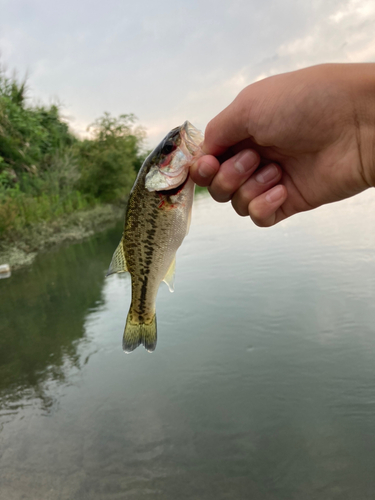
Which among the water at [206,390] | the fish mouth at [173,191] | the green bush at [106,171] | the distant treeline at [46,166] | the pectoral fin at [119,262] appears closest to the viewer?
the fish mouth at [173,191]

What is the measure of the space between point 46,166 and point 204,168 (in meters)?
33.6

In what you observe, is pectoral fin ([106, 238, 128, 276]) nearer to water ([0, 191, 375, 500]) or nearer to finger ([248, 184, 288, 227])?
finger ([248, 184, 288, 227])

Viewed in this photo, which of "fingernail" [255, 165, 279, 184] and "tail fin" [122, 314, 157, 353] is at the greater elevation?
"fingernail" [255, 165, 279, 184]

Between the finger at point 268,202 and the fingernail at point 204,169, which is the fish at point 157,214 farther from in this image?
the finger at point 268,202

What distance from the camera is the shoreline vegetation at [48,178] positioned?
1986 centimetres

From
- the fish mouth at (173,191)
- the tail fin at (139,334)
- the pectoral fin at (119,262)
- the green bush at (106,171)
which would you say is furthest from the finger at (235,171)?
the green bush at (106,171)

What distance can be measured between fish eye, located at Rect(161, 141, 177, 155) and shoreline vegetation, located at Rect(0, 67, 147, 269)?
1594cm

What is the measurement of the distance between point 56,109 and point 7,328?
34.3 m

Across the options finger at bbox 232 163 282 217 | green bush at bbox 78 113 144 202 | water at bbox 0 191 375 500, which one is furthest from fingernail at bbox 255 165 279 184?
green bush at bbox 78 113 144 202

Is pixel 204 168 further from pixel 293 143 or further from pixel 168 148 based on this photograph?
pixel 293 143

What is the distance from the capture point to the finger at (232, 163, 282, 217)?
257cm

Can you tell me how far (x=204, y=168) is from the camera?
2.42 meters

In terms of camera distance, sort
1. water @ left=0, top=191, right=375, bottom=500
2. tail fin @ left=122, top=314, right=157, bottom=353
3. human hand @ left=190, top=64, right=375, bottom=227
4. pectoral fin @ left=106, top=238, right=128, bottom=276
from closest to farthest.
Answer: human hand @ left=190, top=64, right=375, bottom=227
pectoral fin @ left=106, top=238, right=128, bottom=276
tail fin @ left=122, top=314, right=157, bottom=353
water @ left=0, top=191, right=375, bottom=500

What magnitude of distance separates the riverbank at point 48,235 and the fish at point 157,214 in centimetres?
1518
